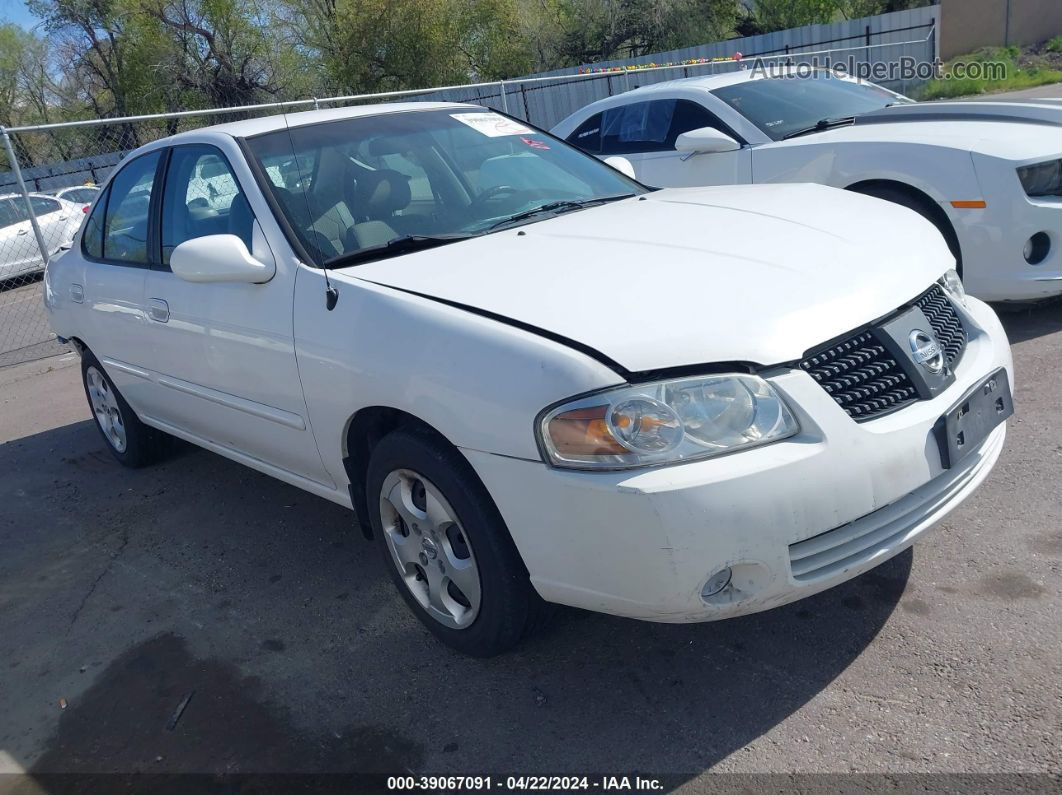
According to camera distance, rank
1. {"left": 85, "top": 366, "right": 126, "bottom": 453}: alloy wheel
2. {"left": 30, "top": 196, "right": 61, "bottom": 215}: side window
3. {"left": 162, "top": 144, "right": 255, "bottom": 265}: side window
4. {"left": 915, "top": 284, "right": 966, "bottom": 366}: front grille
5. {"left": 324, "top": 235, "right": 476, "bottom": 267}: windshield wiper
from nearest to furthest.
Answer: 1. {"left": 915, "top": 284, "right": 966, "bottom": 366}: front grille
2. {"left": 324, "top": 235, "right": 476, "bottom": 267}: windshield wiper
3. {"left": 162, "top": 144, "right": 255, "bottom": 265}: side window
4. {"left": 85, "top": 366, "right": 126, "bottom": 453}: alloy wheel
5. {"left": 30, "top": 196, "right": 61, "bottom": 215}: side window

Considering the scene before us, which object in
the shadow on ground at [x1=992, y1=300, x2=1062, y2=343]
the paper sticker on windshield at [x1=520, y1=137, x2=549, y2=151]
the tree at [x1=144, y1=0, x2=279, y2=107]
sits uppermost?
the tree at [x1=144, y1=0, x2=279, y2=107]

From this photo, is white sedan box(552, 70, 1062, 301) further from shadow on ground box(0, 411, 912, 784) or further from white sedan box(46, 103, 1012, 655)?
shadow on ground box(0, 411, 912, 784)

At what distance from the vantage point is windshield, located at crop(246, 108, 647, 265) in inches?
138

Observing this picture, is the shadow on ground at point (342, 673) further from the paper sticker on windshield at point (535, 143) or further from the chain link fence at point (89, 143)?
the chain link fence at point (89, 143)

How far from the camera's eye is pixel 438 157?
395 centimetres

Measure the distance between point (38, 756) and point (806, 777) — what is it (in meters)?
2.35

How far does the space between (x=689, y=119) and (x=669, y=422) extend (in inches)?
202

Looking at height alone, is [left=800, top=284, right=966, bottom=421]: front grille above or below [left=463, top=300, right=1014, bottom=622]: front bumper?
above

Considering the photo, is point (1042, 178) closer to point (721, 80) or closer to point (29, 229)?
point (721, 80)

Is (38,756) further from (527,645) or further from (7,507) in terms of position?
(7,507)

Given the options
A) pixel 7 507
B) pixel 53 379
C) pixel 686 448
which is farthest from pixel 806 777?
pixel 53 379

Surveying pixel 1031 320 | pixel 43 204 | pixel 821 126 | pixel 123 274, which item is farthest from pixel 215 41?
pixel 1031 320

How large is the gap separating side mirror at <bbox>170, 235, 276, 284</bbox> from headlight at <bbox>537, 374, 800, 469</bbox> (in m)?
1.48

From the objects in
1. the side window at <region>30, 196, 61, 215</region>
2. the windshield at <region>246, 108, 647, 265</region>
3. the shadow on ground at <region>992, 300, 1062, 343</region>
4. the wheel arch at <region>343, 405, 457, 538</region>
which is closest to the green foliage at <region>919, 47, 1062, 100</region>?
the side window at <region>30, 196, 61, 215</region>
